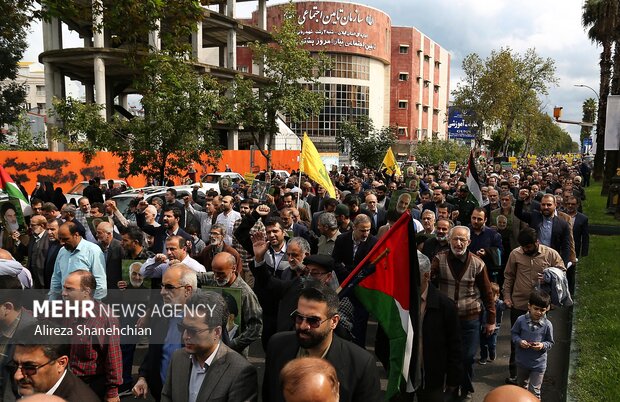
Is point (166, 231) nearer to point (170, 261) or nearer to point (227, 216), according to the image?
point (227, 216)

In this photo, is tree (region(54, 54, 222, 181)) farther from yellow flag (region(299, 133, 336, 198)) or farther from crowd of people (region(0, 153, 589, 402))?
crowd of people (region(0, 153, 589, 402))

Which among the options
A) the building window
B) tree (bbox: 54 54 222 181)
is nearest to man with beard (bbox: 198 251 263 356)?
tree (bbox: 54 54 222 181)

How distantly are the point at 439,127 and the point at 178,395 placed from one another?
94.5m

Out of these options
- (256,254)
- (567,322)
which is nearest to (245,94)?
(567,322)

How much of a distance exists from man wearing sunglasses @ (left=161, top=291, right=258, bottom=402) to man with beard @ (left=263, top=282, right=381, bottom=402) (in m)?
0.16

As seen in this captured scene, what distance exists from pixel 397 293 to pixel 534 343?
83.4 inches

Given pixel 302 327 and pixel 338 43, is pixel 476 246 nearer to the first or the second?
pixel 302 327

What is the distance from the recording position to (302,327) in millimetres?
3178

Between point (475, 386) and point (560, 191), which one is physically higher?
point (560, 191)

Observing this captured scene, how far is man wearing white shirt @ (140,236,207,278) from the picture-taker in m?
5.41

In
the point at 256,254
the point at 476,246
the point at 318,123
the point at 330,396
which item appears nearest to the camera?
the point at 330,396

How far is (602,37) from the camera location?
30344 mm

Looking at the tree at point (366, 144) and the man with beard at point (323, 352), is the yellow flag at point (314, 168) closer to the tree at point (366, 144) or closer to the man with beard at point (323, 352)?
the man with beard at point (323, 352)

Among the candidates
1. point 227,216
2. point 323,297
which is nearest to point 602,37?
point 227,216
